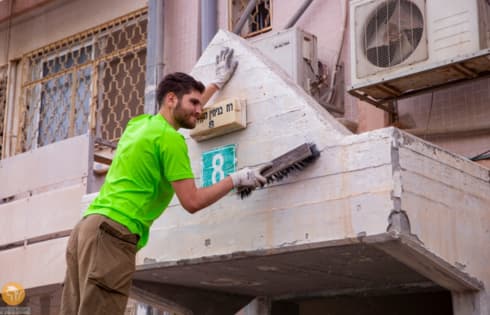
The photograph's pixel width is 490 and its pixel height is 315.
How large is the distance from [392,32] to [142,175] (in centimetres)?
222

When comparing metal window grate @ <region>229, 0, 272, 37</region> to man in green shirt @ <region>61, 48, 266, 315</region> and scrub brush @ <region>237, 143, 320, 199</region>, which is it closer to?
scrub brush @ <region>237, 143, 320, 199</region>

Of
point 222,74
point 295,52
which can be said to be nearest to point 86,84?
point 295,52

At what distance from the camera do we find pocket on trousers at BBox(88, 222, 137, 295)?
13.8 ft

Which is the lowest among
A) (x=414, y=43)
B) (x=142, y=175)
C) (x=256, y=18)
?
(x=142, y=175)

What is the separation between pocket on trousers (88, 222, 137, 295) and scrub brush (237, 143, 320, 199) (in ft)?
2.76

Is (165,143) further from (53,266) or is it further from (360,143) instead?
(53,266)

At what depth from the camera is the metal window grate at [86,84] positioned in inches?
352

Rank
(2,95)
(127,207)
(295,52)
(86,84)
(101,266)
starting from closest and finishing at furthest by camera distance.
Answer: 1. (101,266)
2. (127,207)
3. (295,52)
4. (86,84)
5. (2,95)

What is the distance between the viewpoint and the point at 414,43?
560 centimetres

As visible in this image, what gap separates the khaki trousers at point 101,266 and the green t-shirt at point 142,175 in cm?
6

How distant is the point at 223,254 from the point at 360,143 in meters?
1.06

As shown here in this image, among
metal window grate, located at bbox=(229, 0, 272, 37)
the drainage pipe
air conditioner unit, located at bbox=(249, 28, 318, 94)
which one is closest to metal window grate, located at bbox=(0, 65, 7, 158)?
the drainage pipe

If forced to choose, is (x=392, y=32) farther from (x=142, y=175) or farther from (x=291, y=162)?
(x=142, y=175)

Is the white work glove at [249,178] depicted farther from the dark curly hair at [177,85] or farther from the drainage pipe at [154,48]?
the drainage pipe at [154,48]
